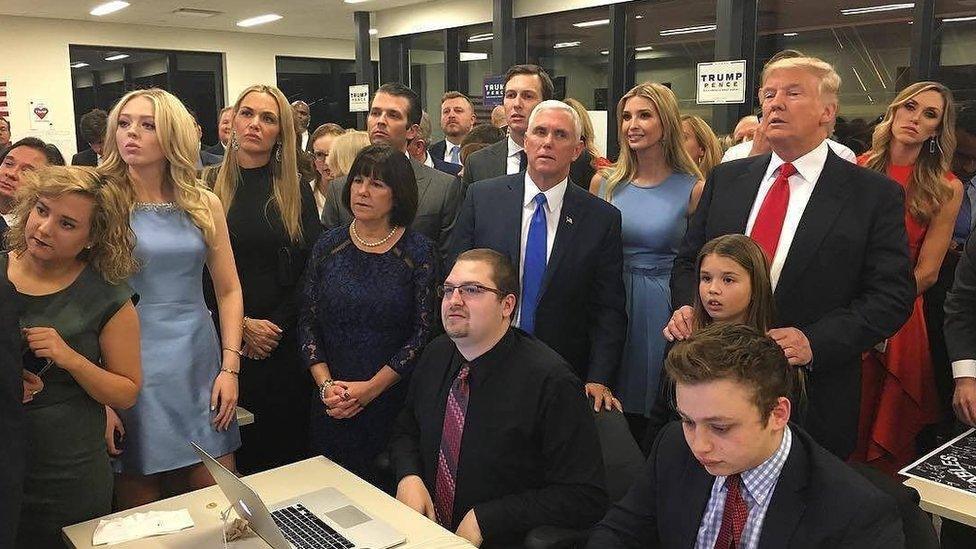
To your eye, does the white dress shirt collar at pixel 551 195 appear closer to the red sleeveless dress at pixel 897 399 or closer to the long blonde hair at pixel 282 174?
the long blonde hair at pixel 282 174

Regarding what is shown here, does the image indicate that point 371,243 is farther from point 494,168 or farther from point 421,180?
point 494,168

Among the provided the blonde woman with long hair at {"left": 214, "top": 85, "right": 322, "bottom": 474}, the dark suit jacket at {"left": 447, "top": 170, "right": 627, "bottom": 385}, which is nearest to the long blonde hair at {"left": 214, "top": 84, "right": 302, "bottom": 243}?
the blonde woman with long hair at {"left": 214, "top": 85, "right": 322, "bottom": 474}

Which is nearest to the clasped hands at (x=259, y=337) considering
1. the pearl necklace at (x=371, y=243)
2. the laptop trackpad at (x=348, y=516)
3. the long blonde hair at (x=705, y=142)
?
the pearl necklace at (x=371, y=243)

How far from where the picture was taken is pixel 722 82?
15.8 ft

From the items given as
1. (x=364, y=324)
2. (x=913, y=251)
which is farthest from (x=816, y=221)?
(x=364, y=324)

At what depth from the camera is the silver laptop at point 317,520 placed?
5.09 feet

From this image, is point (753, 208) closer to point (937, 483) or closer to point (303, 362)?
point (937, 483)

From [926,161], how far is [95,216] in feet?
10.1

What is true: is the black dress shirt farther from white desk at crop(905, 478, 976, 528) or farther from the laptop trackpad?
white desk at crop(905, 478, 976, 528)

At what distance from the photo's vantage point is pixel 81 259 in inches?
78.7

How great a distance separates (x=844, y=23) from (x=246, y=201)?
5.63 metres

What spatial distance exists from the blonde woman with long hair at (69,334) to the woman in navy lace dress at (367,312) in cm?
75

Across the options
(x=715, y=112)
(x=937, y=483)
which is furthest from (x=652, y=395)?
(x=715, y=112)

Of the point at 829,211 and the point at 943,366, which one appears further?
the point at 943,366
